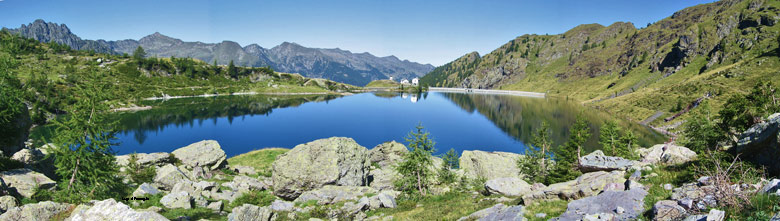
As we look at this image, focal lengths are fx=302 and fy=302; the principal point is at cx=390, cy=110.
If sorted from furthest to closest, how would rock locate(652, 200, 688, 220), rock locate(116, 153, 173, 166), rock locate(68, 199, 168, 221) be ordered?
rock locate(116, 153, 173, 166) < rock locate(68, 199, 168, 221) < rock locate(652, 200, 688, 220)

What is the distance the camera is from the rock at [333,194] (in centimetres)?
2784

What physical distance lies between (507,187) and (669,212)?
1513cm

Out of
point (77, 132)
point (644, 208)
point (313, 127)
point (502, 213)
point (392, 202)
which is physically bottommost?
point (313, 127)

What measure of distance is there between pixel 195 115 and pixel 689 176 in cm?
16275

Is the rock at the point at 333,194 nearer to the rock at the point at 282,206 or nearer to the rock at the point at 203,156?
the rock at the point at 282,206

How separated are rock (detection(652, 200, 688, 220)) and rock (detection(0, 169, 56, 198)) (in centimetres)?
3748

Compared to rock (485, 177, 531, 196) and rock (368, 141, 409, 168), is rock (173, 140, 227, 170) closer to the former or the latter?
rock (368, 141, 409, 168)

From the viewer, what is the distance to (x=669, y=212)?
1026 cm

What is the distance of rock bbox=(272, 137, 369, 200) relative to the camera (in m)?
31.4

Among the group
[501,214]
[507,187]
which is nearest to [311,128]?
[507,187]

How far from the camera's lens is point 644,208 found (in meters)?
12.3

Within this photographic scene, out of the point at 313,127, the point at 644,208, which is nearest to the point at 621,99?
the point at 313,127

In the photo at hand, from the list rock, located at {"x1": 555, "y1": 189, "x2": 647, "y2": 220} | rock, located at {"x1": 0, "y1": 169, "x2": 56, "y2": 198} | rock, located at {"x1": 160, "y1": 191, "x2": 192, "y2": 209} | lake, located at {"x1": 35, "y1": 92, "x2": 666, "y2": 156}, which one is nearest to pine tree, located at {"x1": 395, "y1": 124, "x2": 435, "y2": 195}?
rock, located at {"x1": 555, "y1": 189, "x2": 647, "y2": 220}

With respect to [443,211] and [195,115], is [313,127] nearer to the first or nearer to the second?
[195,115]
